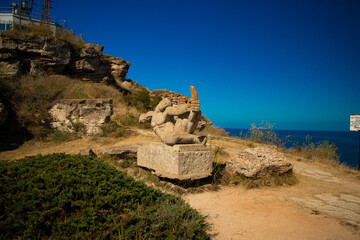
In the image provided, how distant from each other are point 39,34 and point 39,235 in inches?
577

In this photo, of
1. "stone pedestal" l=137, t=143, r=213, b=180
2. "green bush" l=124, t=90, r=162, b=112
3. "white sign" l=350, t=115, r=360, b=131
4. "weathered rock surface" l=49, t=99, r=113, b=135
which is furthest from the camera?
"green bush" l=124, t=90, r=162, b=112

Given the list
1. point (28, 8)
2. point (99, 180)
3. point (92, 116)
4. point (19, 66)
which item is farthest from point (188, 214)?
point (28, 8)

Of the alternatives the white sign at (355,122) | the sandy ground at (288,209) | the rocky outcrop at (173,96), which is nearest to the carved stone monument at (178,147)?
the sandy ground at (288,209)

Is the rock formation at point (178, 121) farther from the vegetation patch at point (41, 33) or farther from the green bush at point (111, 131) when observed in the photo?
the vegetation patch at point (41, 33)

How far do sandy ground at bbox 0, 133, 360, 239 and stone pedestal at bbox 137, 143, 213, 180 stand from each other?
0.46m

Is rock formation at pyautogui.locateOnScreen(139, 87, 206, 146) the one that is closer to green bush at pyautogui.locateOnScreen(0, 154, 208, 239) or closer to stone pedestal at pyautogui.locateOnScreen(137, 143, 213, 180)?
stone pedestal at pyautogui.locateOnScreen(137, 143, 213, 180)

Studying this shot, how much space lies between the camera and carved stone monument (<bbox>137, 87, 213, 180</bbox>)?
4336 millimetres

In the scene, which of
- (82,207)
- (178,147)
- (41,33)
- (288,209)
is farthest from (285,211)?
(41,33)

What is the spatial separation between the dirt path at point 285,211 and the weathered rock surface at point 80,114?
6.03 m

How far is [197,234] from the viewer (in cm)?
248

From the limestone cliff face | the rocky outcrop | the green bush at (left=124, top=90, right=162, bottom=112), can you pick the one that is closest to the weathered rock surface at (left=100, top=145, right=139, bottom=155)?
the green bush at (left=124, top=90, right=162, bottom=112)

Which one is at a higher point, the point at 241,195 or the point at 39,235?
the point at 39,235

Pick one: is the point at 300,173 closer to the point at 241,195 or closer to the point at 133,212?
the point at 241,195

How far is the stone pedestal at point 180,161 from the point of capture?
4.27 m
